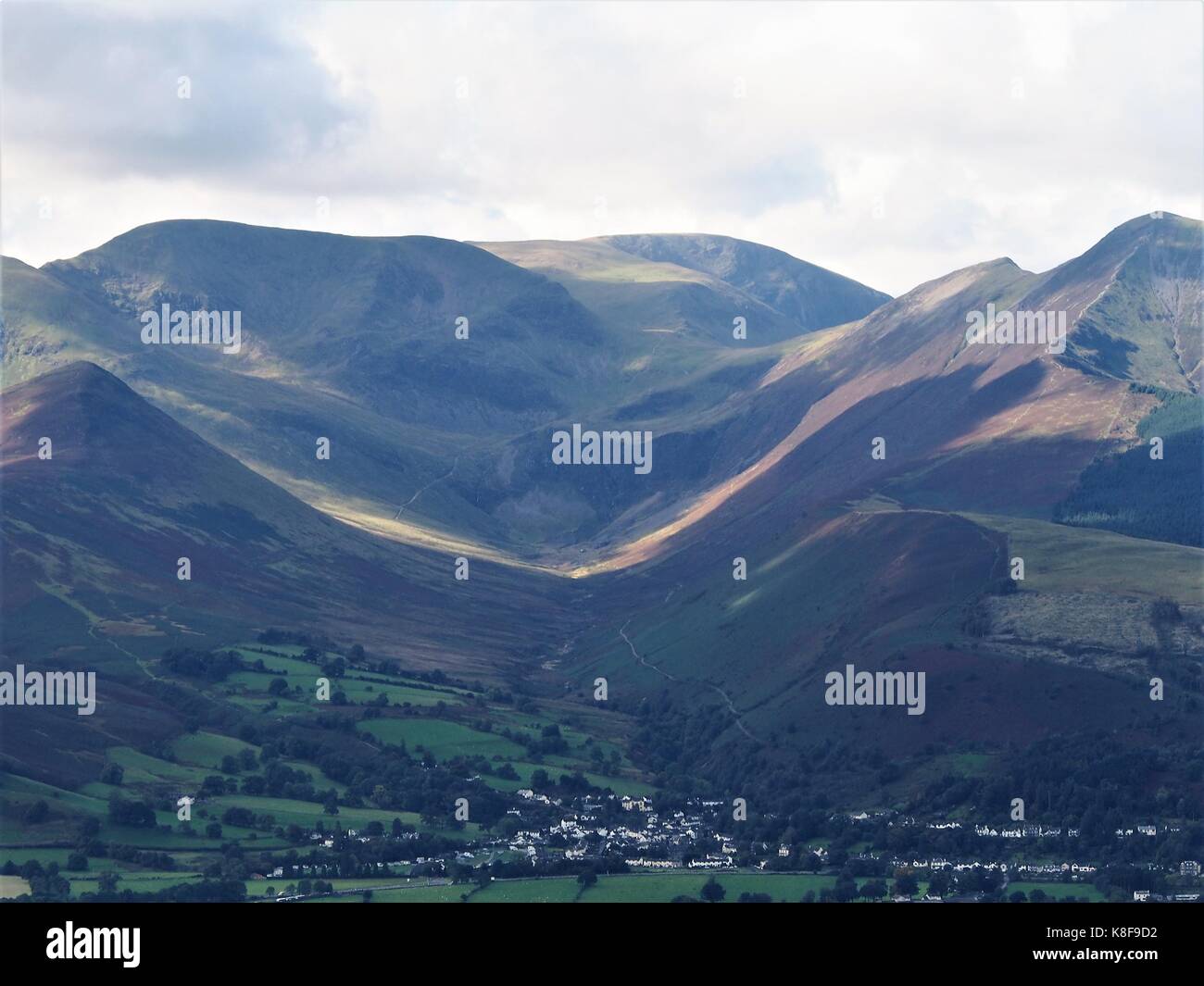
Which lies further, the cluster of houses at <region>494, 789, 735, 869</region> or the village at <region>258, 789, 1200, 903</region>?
the cluster of houses at <region>494, 789, 735, 869</region>

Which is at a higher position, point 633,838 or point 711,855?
point 633,838

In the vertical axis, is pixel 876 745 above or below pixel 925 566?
below

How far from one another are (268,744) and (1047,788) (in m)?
73.8

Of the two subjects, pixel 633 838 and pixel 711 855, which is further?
pixel 633 838

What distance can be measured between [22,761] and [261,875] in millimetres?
34725

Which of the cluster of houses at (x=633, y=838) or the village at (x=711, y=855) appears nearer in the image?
the village at (x=711, y=855)

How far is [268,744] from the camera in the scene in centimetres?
16362

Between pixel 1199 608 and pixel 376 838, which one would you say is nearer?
pixel 376 838

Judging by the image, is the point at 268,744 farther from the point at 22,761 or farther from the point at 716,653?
the point at 716,653
